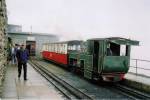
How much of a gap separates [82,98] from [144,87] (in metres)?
3.58

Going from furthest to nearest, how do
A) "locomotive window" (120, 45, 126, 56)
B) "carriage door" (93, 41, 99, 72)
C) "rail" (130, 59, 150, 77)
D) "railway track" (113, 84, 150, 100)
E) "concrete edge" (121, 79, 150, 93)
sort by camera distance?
"carriage door" (93, 41, 99, 72) < "locomotive window" (120, 45, 126, 56) < "rail" (130, 59, 150, 77) < "concrete edge" (121, 79, 150, 93) < "railway track" (113, 84, 150, 100)

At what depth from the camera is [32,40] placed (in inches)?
1898

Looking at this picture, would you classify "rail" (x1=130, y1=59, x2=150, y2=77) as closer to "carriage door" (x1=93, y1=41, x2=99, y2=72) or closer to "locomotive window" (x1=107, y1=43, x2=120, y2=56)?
"locomotive window" (x1=107, y1=43, x2=120, y2=56)

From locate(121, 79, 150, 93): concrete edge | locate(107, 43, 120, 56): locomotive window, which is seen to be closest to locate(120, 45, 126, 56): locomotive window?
locate(107, 43, 120, 56): locomotive window

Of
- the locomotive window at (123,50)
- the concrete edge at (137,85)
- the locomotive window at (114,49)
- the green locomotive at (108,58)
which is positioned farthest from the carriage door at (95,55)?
the concrete edge at (137,85)

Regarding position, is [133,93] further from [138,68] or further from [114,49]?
[138,68]

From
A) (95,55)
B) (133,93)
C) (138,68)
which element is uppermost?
(95,55)

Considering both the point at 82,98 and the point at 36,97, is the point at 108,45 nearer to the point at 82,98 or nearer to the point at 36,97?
the point at 82,98

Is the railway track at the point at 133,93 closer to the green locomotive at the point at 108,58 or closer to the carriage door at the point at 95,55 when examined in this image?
the green locomotive at the point at 108,58

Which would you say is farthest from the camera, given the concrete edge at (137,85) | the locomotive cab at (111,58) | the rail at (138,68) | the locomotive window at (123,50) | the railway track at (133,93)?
the locomotive window at (123,50)

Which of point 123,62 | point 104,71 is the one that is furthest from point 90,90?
Result: point 123,62

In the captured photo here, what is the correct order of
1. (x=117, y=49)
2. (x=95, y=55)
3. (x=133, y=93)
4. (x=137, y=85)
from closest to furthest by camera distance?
(x=133, y=93) → (x=137, y=85) → (x=117, y=49) → (x=95, y=55)

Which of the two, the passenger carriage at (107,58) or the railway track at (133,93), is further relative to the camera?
the passenger carriage at (107,58)

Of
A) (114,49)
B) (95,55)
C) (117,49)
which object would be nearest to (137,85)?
(117,49)
